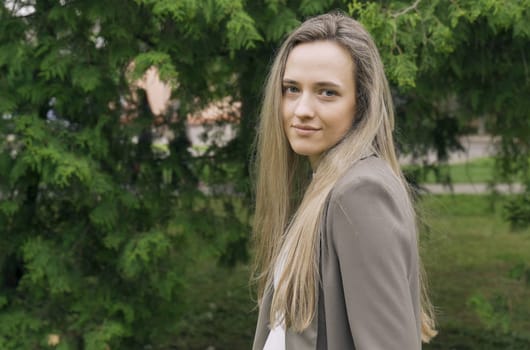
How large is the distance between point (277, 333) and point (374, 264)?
0.42 meters

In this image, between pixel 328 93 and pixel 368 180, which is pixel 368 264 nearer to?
pixel 368 180

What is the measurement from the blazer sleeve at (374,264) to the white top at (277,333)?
0.88ft

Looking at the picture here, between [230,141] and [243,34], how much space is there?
4.96 ft

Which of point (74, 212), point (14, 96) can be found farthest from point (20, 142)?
point (74, 212)

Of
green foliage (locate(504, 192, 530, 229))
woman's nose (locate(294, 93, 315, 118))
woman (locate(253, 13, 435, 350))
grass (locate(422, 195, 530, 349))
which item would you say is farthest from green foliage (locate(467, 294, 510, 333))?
woman's nose (locate(294, 93, 315, 118))

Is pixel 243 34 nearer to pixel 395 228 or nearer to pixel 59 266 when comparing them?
pixel 59 266

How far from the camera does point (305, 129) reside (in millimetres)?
2010

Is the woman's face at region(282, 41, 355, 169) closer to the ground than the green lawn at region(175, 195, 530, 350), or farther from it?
farther from it

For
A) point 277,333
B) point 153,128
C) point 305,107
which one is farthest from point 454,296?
point 305,107

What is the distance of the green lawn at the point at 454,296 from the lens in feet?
17.5

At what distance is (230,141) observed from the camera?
5.44 m

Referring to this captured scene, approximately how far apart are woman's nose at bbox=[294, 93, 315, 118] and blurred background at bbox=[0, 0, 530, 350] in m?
1.97

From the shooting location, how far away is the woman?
5.62 ft

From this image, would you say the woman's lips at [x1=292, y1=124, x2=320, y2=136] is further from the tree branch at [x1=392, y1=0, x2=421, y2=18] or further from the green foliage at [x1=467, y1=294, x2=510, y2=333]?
the green foliage at [x1=467, y1=294, x2=510, y2=333]
